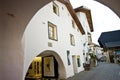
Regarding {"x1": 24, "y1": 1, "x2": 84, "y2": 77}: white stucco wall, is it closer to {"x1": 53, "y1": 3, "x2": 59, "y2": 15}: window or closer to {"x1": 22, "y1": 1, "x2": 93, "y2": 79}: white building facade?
{"x1": 22, "y1": 1, "x2": 93, "y2": 79}: white building facade

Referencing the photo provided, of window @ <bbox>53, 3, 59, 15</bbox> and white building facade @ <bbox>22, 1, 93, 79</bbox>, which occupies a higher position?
window @ <bbox>53, 3, 59, 15</bbox>

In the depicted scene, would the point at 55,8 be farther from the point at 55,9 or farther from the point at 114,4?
the point at 114,4

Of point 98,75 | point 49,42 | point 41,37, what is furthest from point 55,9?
point 98,75

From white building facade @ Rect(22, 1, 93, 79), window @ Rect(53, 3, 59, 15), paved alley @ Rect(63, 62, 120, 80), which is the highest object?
window @ Rect(53, 3, 59, 15)

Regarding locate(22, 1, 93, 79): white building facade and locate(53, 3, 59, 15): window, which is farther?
locate(53, 3, 59, 15): window

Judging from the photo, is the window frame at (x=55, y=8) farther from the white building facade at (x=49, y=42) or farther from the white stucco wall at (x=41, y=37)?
the white stucco wall at (x=41, y=37)

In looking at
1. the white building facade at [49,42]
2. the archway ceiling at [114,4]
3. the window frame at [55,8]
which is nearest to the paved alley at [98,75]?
the white building facade at [49,42]

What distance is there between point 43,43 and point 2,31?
14.5ft

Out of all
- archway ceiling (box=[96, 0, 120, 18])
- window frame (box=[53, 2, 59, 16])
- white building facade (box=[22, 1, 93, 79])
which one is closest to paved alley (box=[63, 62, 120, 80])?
white building facade (box=[22, 1, 93, 79])

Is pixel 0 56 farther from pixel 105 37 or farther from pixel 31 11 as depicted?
pixel 105 37

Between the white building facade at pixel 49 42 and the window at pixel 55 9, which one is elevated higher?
the window at pixel 55 9

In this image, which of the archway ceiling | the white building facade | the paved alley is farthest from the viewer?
the paved alley

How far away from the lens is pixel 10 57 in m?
3.18

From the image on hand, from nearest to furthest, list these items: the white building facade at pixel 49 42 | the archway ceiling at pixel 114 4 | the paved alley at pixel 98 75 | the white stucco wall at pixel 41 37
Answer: the archway ceiling at pixel 114 4 < the white stucco wall at pixel 41 37 < the white building facade at pixel 49 42 < the paved alley at pixel 98 75
